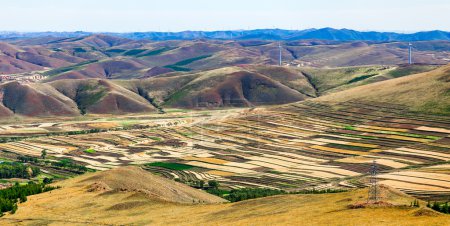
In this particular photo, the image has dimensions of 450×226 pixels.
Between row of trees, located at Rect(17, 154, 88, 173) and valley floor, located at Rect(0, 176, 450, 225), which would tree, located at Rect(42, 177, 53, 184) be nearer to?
row of trees, located at Rect(17, 154, 88, 173)

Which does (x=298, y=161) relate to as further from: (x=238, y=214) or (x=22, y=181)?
(x=238, y=214)

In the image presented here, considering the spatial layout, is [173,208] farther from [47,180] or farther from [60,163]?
[60,163]

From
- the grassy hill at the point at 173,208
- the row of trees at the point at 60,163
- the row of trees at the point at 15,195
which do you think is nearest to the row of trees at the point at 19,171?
the row of trees at the point at 60,163

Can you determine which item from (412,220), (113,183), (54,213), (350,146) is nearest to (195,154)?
(350,146)

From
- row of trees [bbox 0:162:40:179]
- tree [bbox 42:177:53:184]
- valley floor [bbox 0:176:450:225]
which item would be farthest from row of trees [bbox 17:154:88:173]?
valley floor [bbox 0:176:450:225]

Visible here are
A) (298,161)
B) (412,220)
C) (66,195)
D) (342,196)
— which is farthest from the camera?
(298,161)

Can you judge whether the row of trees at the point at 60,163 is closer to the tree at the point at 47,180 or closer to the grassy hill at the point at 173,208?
the tree at the point at 47,180

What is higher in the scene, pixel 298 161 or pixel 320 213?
pixel 320 213
